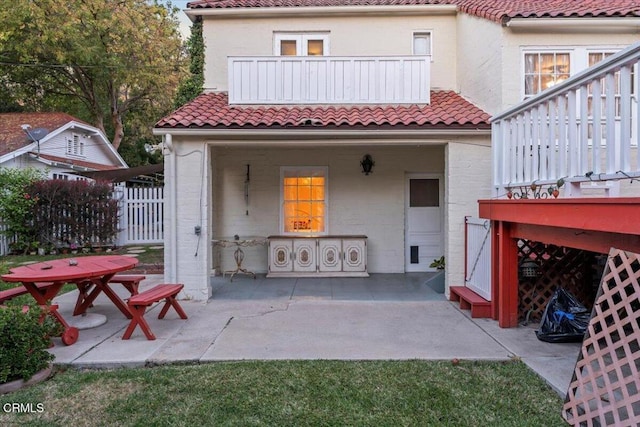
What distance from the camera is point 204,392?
3.73 m

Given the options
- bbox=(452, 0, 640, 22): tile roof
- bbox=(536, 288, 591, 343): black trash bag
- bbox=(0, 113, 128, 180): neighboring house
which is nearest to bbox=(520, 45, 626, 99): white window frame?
bbox=(452, 0, 640, 22): tile roof

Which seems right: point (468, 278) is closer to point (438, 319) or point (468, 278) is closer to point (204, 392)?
point (438, 319)

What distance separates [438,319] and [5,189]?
13.2 metres

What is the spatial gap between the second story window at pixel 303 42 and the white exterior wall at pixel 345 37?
0.39ft

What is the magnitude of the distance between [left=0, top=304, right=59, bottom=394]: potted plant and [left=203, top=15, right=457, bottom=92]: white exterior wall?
722 cm

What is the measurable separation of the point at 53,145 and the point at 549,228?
20.1m

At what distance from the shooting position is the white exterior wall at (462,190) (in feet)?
23.8

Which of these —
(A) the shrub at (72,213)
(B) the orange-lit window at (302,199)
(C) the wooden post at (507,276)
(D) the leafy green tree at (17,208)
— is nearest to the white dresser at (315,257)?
(B) the orange-lit window at (302,199)

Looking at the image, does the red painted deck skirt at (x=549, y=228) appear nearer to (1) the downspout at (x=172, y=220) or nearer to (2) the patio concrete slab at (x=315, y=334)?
(2) the patio concrete slab at (x=315, y=334)

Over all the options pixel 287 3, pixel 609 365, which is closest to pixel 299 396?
pixel 609 365

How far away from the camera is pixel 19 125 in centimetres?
1877

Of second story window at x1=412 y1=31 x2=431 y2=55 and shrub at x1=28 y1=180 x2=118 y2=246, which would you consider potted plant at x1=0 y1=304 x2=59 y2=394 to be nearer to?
second story window at x1=412 y1=31 x2=431 y2=55

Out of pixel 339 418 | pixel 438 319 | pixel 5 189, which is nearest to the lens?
pixel 339 418

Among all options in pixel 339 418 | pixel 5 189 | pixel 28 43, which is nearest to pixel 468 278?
pixel 339 418
